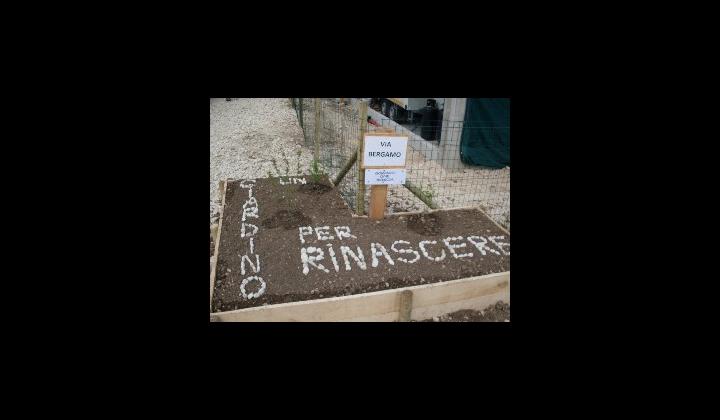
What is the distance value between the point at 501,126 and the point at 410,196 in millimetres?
3464

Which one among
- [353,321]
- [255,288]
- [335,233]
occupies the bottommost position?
[353,321]

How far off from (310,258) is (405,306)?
122cm

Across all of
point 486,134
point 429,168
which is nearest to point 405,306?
point 429,168

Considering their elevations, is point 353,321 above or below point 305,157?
below

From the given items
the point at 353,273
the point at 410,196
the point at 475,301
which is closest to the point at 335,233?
the point at 353,273

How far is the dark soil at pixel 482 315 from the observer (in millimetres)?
4051

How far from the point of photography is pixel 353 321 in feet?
12.2

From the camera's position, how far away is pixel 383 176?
482 centimetres

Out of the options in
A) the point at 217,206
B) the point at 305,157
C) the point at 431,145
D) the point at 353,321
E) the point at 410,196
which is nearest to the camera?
the point at 353,321

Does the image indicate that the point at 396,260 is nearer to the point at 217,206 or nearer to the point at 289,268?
the point at 289,268

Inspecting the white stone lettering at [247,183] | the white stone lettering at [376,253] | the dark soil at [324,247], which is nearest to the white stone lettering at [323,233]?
the dark soil at [324,247]

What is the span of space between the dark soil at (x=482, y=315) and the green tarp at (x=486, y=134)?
16.9 feet

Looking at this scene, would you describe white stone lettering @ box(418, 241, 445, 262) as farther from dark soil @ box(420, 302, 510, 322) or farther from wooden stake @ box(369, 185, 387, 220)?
wooden stake @ box(369, 185, 387, 220)

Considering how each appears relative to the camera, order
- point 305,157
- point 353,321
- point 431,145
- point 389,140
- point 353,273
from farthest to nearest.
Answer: point 431,145 < point 305,157 < point 389,140 < point 353,273 < point 353,321
